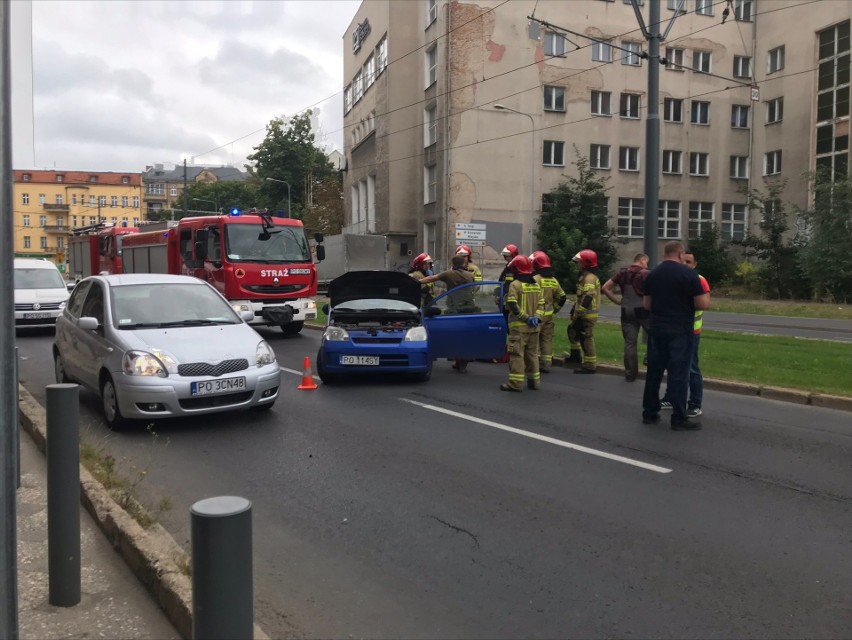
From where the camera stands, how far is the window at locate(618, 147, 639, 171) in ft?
143

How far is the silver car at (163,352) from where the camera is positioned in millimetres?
7629

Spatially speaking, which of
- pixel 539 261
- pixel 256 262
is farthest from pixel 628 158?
pixel 539 261

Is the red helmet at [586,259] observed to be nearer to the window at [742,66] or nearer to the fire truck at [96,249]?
the fire truck at [96,249]

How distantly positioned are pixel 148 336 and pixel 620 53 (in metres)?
40.0

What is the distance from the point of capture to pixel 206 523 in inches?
99.7

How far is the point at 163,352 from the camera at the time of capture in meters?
7.76

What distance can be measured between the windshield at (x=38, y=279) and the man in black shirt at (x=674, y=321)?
1605 centimetres

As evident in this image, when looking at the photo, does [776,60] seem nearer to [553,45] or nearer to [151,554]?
[553,45]

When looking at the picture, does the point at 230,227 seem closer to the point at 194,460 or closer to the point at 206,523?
the point at 194,460

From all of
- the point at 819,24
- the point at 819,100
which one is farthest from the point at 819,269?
the point at 819,24

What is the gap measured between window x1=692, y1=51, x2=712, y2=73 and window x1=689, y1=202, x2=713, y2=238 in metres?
7.71

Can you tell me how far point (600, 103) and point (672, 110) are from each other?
190 inches

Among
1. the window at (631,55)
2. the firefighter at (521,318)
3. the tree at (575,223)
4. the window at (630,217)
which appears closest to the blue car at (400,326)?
the firefighter at (521,318)

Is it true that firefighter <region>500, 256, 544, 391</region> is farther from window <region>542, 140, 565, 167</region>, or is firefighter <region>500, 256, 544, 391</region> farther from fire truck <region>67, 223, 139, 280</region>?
window <region>542, 140, 565, 167</region>
